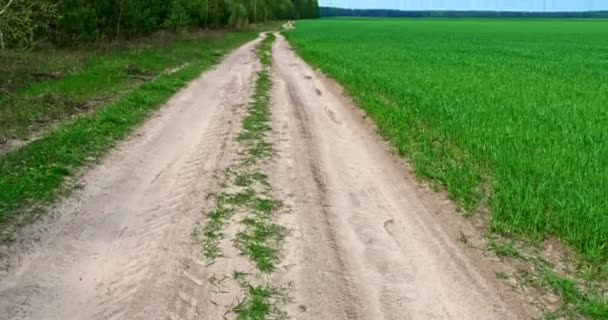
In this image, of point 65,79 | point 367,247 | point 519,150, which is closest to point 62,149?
point 367,247

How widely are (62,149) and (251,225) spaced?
4.14 meters

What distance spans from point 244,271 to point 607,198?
3.97m

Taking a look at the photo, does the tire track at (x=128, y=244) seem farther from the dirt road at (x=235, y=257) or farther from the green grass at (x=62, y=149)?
the green grass at (x=62, y=149)

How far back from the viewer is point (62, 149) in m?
8.48

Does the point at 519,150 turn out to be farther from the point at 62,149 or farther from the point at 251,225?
the point at 62,149

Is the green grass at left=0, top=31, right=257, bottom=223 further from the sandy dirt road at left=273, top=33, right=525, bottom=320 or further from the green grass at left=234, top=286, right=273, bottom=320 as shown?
the green grass at left=234, top=286, right=273, bottom=320

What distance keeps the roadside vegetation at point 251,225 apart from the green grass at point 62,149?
6.85 feet

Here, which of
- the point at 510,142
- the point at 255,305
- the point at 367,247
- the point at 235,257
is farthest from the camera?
the point at 510,142

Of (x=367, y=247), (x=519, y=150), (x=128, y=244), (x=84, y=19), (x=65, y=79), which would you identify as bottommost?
(x=367, y=247)

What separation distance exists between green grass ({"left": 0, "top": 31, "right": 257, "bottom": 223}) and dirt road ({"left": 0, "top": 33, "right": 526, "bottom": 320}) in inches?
14.9

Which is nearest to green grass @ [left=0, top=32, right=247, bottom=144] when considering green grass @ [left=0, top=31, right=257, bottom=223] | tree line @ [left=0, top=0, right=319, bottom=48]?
green grass @ [left=0, top=31, right=257, bottom=223]

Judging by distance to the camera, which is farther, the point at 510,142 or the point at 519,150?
the point at 510,142

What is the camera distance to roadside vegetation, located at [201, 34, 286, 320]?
440cm

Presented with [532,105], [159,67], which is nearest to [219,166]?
[532,105]
